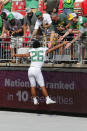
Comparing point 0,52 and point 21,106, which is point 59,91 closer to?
point 21,106

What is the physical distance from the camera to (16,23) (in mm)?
13398

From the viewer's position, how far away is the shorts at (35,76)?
1202 centimetres

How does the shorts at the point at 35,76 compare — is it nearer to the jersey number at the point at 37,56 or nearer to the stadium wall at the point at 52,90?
the jersey number at the point at 37,56

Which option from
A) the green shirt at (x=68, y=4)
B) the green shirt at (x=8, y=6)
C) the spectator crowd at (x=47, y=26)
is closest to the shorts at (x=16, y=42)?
the spectator crowd at (x=47, y=26)

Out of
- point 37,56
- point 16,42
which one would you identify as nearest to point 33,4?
point 16,42

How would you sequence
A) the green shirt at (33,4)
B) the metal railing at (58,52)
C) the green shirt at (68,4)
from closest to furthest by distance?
1. the metal railing at (58,52)
2. the green shirt at (68,4)
3. the green shirt at (33,4)

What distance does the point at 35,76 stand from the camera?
1207 cm

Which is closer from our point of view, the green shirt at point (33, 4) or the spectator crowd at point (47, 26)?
the spectator crowd at point (47, 26)

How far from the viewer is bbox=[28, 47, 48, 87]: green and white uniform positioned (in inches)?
472

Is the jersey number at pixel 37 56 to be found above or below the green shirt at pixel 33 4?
below

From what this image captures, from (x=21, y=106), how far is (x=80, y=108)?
6.94ft

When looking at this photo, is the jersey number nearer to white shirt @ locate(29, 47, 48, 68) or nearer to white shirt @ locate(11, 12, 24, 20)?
white shirt @ locate(29, 47, 48, 68)

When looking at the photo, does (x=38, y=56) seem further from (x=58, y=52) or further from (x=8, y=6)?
(x=8, y=6)

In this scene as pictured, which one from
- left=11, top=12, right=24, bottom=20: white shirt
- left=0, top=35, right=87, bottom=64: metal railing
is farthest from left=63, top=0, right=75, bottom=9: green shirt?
left=0, top=35, right=87, bottom=64: metal railing
